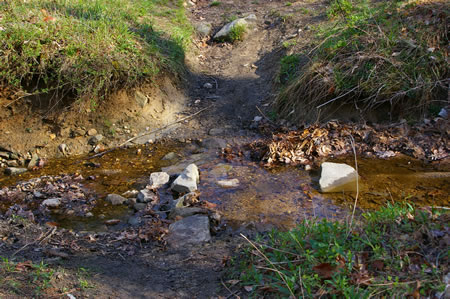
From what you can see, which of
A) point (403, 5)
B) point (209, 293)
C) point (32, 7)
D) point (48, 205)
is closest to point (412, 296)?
point (209, 293)

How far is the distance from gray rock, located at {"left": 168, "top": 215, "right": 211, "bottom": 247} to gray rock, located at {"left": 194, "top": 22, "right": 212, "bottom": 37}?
19.1ft

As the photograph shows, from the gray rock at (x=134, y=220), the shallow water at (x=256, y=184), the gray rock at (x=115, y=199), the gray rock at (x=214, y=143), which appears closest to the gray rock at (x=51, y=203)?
the shallow water at (x=256, y=184)

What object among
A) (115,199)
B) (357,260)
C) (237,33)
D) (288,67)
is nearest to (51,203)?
(115,199)

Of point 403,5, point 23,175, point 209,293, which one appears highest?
point 403,5

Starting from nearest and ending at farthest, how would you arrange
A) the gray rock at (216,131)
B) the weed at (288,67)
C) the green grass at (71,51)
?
the green grass at (71,51), the gray rock at (216,131), the weed at (288,67)

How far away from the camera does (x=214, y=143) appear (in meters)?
6.15

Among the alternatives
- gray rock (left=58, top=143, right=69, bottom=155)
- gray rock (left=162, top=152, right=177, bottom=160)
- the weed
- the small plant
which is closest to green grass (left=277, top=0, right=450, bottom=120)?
the weed

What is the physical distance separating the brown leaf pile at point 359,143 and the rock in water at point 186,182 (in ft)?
3.51

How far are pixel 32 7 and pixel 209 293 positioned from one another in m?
5.91

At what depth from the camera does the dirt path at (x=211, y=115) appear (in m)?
2.94

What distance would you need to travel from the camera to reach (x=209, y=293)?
9.25 feet

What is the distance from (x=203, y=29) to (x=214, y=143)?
3.82 meters

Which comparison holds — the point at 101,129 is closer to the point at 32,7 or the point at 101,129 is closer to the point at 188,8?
the point at 32,7

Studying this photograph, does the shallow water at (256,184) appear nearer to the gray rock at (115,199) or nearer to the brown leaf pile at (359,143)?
the gray rock at (115,199)
